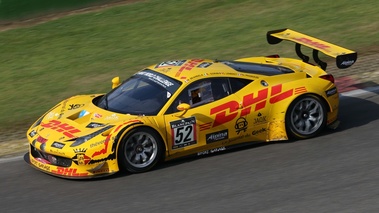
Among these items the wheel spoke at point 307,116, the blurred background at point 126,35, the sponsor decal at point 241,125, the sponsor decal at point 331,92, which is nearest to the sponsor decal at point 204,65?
the sponsor decal at point 241,125

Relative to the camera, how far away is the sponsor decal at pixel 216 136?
927 centimetres

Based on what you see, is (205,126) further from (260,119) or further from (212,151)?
(260,119)

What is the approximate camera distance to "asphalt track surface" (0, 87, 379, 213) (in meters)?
7.73

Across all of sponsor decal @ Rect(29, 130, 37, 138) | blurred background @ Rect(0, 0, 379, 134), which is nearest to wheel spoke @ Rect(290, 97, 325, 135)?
sponsor decal @ Rect(29, 130, 37, 138)

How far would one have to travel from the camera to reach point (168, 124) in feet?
29.5

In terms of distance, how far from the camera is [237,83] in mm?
9633

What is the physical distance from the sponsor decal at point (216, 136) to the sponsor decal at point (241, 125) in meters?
0.16

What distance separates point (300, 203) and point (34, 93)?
22.3 feet

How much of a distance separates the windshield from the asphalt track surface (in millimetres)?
765

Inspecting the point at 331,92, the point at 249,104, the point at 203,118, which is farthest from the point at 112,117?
the point at 331,92

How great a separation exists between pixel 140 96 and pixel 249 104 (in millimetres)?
1393

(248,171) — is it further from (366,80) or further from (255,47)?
(255,47)

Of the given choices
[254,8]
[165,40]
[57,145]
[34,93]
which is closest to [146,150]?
[57,145]

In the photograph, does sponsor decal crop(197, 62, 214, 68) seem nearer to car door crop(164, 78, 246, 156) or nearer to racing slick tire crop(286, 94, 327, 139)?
car door crop(164, 78, 246, 156)
